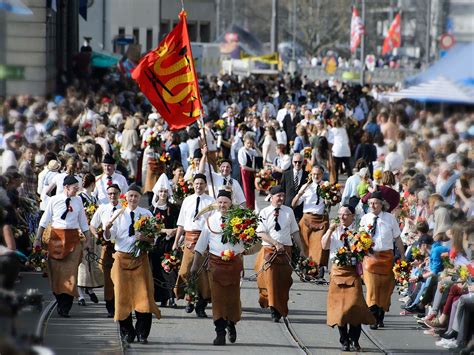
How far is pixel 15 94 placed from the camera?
21719mm

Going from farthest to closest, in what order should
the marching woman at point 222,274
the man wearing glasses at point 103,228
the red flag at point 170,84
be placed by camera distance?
the red flag at point 170,84 < the man wearing glasses at point 103,228 < the marching woman at point 222,274

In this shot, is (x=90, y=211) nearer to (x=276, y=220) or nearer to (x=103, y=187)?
(x=103, y=187)

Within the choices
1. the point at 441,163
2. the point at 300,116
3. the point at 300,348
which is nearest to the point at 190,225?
the point at 300,348

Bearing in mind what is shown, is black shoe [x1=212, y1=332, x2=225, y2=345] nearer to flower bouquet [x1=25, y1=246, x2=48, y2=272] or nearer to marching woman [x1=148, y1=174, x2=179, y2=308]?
marching woman [x1=148, y1=174, x2=179, y2=308]

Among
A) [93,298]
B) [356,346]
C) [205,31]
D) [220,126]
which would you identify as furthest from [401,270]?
[205,31]

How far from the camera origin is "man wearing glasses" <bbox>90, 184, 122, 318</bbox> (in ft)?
48.6

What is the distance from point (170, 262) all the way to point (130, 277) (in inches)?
50.6

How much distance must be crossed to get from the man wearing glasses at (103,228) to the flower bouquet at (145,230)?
523mm

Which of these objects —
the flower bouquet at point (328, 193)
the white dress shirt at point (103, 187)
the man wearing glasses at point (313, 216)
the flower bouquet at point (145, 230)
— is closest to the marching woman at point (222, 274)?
the flower bouquet at point (145, 230)

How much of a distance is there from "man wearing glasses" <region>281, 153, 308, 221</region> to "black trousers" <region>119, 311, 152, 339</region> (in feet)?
18.9

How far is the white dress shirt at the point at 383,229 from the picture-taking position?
1503cm

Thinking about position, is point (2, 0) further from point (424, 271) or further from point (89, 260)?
point (424, 271)

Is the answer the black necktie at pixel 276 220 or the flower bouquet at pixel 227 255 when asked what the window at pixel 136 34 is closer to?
the black necktie at pixel 276 220

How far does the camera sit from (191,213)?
15750 millimetres
